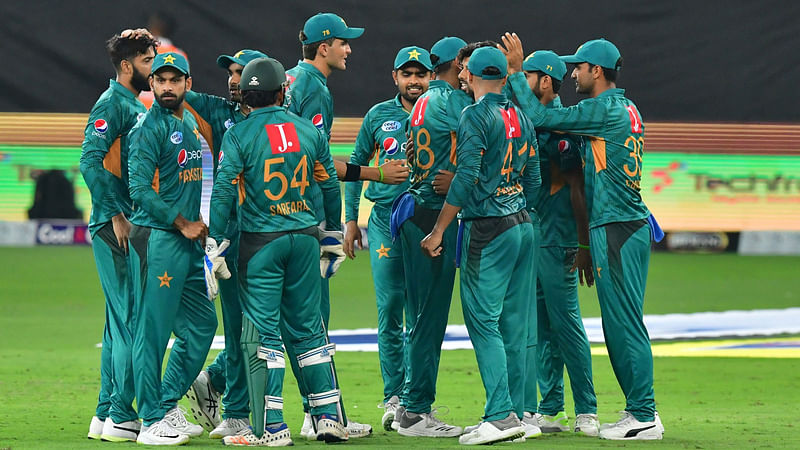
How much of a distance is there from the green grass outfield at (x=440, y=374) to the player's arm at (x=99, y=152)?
1.30 metres

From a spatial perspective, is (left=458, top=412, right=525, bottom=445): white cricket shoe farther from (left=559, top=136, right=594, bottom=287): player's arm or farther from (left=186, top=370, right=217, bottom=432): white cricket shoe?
(left=186, top=370, right=217, bottom=432): white cricket shoe

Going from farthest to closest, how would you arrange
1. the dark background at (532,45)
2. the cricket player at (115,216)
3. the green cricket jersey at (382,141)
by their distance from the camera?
1. the dark background at (532,45)
2. the green cricket jersey at (382,141)
3. the cricket player at (115,216)

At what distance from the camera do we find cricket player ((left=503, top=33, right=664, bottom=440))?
6.38 meters

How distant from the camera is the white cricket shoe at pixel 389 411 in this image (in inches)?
267

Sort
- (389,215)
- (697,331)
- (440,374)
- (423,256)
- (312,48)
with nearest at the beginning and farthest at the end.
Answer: (423,256) < (312,48) < (389,215) < (440,374) < (697,331)

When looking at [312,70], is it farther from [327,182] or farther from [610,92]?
[610,92]

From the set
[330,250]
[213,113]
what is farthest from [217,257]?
[213,113]

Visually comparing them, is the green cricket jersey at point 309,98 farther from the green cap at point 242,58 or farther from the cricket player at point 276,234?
the cricket player at point 276,234

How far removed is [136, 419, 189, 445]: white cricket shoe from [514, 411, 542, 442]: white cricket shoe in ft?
5.75

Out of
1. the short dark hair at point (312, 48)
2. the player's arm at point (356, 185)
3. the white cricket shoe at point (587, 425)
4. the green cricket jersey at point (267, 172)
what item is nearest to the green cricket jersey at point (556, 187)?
the white cricket shoe at point (587, 425)

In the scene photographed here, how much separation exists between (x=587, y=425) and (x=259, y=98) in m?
2.55

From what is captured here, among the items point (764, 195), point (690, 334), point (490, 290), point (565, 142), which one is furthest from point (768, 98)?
point (490, 290)

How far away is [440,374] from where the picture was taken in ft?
28.5

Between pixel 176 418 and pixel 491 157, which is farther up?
pixel 491 157
